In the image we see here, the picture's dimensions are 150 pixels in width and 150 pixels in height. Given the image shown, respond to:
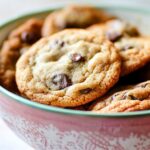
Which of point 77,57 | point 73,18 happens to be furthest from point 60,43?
point 73,18

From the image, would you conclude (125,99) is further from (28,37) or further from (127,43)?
(28,37)

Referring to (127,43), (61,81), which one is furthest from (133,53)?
(61,81)

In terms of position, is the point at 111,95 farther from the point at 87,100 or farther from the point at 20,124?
the point at 20,124

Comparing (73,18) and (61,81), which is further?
(73,18)

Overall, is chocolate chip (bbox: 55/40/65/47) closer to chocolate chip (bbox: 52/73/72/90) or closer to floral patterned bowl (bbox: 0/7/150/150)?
chocolate chip (bbox: 52/73/72/90)

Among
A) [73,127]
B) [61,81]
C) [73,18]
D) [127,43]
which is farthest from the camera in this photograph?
[73,18]

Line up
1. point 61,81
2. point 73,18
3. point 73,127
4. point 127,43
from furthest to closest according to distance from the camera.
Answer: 1. point 73,18
2. point 127,43
3. point 61,81
4. point 73,127

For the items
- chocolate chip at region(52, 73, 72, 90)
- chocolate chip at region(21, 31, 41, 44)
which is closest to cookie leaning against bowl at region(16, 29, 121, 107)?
chocolate chip at region(52, 73, 72, 90)
